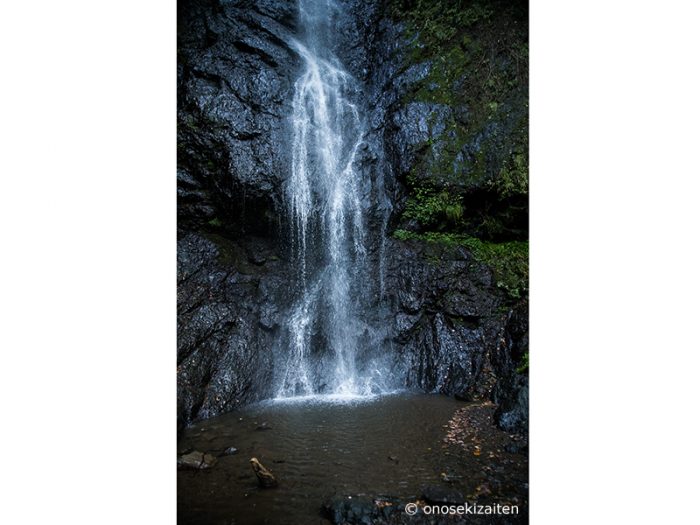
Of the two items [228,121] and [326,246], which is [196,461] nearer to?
[326,246]

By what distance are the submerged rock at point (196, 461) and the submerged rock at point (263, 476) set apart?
2.17 ft

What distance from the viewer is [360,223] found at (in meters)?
8.54

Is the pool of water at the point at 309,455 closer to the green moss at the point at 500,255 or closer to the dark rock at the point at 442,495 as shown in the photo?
the dark rock at the point at 442,495

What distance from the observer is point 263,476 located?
148 inches

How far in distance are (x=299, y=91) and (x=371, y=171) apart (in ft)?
8.19

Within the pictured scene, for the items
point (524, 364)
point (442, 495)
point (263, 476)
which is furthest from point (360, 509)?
point (524, 364)

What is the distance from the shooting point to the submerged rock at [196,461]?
4.13 metres

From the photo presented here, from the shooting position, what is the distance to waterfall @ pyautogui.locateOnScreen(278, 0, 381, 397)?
7.56 m

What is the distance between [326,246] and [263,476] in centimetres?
514

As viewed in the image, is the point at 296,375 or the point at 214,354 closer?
the point at 214,354

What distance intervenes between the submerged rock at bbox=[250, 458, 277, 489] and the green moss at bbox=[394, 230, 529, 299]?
5347 mm
